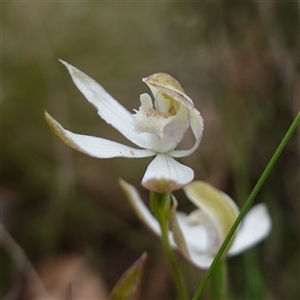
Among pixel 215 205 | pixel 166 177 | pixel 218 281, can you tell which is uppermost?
pixel 166 177

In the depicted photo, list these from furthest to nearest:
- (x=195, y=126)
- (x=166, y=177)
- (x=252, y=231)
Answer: (x=252, y=231), (x=195, y=126), (x=166, y=177)

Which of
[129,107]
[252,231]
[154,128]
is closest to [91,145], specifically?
[154,128]

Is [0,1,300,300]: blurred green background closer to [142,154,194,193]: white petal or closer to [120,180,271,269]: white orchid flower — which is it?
[120,180,271,269]: white orchid flower

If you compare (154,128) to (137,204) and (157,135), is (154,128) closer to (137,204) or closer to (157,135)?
(157,135)

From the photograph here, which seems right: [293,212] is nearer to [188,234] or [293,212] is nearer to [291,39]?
[291,39]

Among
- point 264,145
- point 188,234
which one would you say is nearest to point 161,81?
point 188,234

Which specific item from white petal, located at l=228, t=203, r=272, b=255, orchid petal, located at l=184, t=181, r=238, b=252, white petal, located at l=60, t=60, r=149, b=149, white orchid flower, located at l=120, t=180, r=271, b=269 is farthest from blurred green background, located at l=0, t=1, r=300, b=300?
white petal, located at l=60, t=60, r=149, b=149
